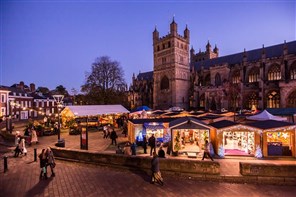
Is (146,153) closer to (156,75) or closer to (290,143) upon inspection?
(290,143)

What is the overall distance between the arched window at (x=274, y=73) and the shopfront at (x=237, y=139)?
35553 millimetres

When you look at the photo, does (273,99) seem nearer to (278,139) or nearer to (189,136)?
(278,139)

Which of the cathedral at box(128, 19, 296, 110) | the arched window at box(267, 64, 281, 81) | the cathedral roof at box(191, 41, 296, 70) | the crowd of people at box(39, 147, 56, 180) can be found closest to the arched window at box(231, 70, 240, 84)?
the cathedral at box(128, 19, 296, 110)

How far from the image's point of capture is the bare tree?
35531 millimetres

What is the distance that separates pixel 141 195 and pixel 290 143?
35.6ft

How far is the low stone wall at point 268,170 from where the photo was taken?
821 cm

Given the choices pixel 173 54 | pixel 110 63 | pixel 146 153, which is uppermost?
pixel 173 54

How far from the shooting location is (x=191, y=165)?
356 inches

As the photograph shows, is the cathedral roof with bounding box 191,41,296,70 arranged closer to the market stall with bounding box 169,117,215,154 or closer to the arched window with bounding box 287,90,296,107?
the arched window with bounding box 287,90,296,107

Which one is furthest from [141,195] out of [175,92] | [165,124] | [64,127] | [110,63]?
[175,92]

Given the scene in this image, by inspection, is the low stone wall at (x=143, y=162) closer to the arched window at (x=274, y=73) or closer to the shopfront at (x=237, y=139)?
the shopfront at (x=237, y=139)

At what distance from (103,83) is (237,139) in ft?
94.1

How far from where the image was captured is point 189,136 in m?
13.6

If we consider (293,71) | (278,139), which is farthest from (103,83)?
(293,71)
